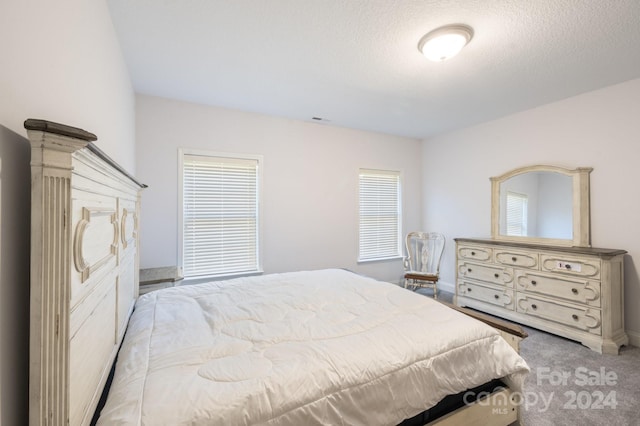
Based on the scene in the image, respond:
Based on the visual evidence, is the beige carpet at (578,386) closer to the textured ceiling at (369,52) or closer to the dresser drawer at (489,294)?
the dresser drawer at (489,294)

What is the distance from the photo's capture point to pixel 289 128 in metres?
3.68

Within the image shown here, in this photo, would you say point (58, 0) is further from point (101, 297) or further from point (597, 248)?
point (597, 248)

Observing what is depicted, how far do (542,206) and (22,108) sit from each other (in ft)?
14.1

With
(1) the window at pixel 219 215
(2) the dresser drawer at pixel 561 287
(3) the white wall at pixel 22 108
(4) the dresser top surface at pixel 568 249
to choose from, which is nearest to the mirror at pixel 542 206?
(4) the dresser top surface at pixel 568 249

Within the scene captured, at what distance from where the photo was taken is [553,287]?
110 inches

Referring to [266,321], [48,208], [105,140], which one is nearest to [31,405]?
[48,208]

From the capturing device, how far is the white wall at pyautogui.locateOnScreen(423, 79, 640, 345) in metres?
2.63

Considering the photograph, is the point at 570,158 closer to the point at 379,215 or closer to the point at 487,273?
the point at 487,273

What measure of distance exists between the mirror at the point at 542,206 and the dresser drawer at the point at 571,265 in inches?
15.0

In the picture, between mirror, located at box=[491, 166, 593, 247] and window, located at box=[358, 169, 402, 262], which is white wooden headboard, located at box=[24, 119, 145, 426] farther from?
mirror, located at box=[491, 166, 593, 247]

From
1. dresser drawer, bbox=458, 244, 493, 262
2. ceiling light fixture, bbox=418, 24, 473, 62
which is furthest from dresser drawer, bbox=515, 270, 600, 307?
ceiling light fixture, bbox=418, 24, 473, 62

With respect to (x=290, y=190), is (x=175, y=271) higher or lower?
lower

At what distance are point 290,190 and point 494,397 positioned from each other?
9.51 feet

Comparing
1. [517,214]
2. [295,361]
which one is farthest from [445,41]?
[517,214]
